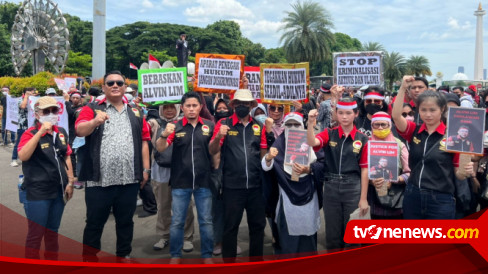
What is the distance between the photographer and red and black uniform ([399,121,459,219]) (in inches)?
124

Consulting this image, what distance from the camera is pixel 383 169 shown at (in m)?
3.23

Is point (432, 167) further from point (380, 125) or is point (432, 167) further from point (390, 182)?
point (380, 125)

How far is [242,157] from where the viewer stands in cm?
412

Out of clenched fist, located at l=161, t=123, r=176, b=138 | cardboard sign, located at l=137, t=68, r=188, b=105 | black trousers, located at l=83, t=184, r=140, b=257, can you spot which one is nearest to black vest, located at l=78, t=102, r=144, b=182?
black trousers, located at l=83, t=184, r=140, b=257

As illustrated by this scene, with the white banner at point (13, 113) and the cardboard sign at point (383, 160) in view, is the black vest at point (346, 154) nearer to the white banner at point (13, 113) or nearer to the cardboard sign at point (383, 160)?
the cardboard sign at point (383, 160)

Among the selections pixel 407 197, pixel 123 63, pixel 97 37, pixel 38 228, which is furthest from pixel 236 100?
pixel 123 63

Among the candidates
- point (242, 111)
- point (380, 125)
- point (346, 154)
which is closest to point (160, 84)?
point (242, 111)

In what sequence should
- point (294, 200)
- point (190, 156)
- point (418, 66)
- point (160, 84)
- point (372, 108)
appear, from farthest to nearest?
point (418, 66), point (160, 84), point (372, 108), point (190, 156), point (294, 200)

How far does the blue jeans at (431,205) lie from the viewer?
318 centimetres

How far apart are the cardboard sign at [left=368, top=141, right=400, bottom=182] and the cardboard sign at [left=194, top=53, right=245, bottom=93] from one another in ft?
8.60

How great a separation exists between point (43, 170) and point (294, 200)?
2.50 m

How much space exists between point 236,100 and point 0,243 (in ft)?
8.33

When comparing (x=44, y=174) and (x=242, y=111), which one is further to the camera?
(x=242, y=111)

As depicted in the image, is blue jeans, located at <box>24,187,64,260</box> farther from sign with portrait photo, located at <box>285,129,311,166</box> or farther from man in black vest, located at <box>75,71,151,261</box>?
sign with portrait photo, located at <box>285,129,311,166</box>
